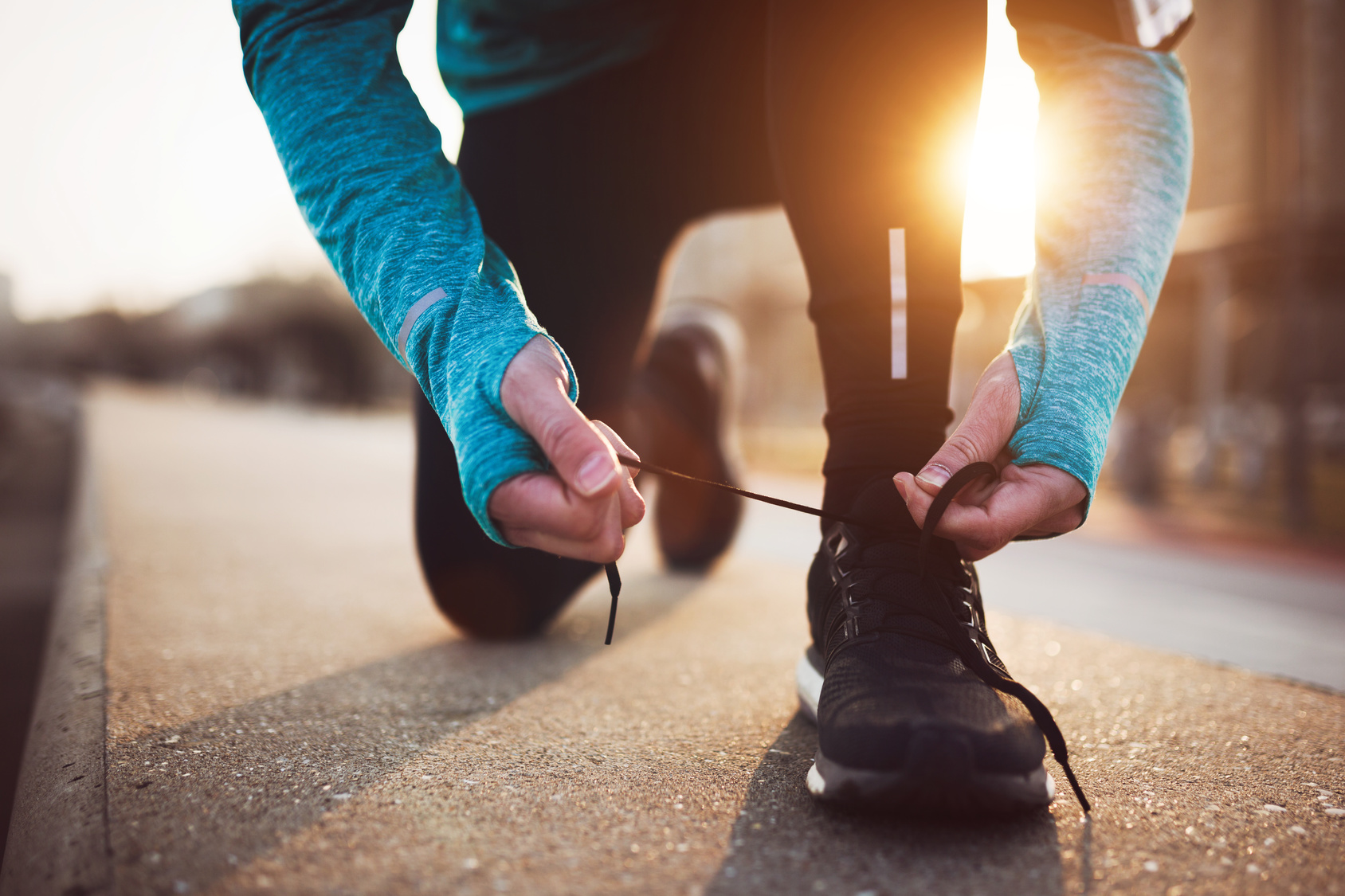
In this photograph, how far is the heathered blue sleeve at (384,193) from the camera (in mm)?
614

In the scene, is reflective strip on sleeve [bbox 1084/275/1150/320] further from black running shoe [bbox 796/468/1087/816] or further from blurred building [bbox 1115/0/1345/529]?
blurred building [bbox 1115/0/1345/529]

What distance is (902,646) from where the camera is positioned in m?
Answer: 0.65

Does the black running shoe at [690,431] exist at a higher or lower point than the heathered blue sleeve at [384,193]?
lower

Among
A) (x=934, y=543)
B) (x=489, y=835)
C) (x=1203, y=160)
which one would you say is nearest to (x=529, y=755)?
(x=489, y=835)

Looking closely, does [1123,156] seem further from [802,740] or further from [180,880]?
[180,880]

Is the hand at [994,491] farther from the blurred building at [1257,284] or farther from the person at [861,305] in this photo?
the blurred building at [1257,284]

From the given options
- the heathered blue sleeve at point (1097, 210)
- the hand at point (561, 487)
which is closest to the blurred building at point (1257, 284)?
the heathered blue sleeve at point (1097, 210)

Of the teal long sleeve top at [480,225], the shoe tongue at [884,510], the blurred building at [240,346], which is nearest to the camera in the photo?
the teal long sleeve top at [480,225]

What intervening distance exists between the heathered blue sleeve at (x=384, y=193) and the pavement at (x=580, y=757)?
0.97 ft

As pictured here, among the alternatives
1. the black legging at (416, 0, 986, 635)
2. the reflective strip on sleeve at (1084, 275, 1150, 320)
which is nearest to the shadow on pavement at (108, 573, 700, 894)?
the black legging at (416, 0, 986, 635)

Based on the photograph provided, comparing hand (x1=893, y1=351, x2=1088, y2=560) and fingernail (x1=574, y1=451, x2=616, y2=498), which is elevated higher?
fingernail (x1=574, y1=451, x2=616, y2=498)

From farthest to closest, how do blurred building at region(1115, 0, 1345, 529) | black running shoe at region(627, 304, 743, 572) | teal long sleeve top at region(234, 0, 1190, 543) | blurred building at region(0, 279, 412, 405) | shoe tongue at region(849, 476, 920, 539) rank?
blurred building at region(0, 279, 412, 405), blurred building at region(1115, 0, 1345, 529), black running shoe at region(627, 304, 743, 572), shoe tongue at region(849, 476, 920, 539), teal long sleeve top at region(234, 0, 1190, 543)

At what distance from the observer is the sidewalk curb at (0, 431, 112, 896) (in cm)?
51

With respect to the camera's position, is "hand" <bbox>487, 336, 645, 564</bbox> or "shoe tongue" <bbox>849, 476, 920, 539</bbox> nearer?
"hand" <bbox>487, 336, 645, 564</bbox>
